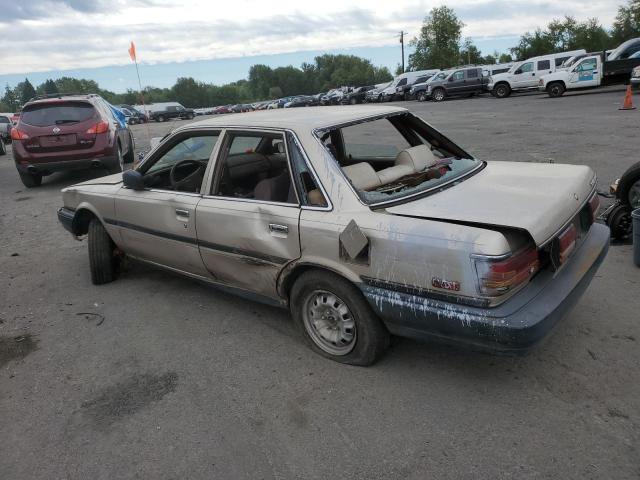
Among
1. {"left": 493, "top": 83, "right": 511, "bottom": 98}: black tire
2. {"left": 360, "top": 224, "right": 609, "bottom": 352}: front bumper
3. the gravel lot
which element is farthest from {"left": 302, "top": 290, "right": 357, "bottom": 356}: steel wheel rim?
{"left": 493, "top": 83, "right": 511, "bottom": 98}: black tire

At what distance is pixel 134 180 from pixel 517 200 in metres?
2.87

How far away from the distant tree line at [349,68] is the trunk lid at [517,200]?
2350 inches

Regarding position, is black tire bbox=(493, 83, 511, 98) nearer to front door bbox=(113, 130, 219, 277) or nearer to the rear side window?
the rear side window

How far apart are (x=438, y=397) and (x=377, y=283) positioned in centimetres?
72

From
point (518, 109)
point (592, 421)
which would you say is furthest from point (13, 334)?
point (518, 109)

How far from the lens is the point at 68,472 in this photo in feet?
8.24

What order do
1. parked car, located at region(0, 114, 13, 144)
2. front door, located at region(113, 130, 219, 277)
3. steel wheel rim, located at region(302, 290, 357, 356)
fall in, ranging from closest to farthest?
steel wheel rim, located at region(302, 290, 357, 356) < front door, located at region(113, 130, 219, 277) < parked car, located at region(0, 114, 13, 144)

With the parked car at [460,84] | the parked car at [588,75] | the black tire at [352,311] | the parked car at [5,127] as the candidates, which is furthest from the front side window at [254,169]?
the parked car at [460,84]

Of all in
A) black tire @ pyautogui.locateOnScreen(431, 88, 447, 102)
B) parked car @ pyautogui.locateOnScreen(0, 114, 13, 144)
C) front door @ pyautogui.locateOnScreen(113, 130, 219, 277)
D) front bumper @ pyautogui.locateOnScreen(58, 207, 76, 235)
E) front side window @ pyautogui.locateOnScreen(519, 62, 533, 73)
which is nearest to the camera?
front door @ pyautogui.locateOnScreen(113, 130, 219, 277)

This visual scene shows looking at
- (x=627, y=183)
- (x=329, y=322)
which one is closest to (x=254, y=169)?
(x=329, y=322)

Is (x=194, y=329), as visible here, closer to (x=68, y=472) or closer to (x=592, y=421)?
(x=68, y=472)

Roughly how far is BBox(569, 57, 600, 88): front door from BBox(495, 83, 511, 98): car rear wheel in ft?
16.2

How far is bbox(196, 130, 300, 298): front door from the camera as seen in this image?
321 cm

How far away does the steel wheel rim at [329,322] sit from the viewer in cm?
308
